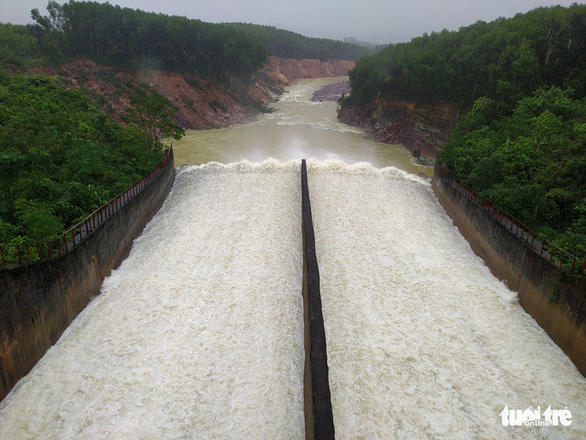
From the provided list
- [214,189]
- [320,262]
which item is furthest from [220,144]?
[320,262]

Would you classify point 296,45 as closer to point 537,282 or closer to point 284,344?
point 537,282

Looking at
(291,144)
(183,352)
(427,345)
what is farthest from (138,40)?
(427,345)

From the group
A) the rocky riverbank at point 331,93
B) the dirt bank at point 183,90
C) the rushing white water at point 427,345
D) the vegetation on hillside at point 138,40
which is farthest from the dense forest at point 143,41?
the rushing white water at point 427,345

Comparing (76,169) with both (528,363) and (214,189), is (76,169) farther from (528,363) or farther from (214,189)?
(528,363)

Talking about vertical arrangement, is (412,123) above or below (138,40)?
below

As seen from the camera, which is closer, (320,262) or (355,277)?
(355,277)

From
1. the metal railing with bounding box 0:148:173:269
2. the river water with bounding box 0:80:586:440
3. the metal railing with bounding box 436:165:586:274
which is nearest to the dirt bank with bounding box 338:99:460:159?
the metal railing with bounding box 436:165:586:274
